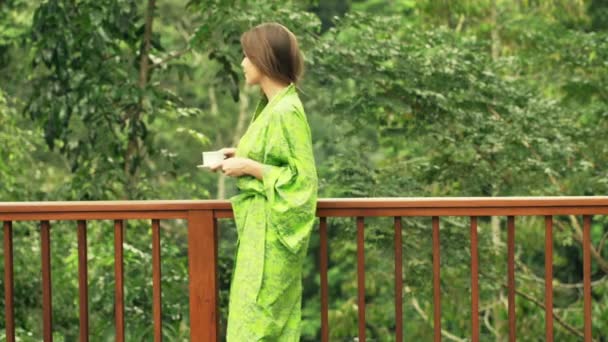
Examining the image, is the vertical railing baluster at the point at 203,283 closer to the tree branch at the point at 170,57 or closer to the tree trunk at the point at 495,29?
the tree branch at the point at 170,57

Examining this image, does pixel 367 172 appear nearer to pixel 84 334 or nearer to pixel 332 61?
pixel 332 61

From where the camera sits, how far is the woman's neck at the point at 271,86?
332 centimetres

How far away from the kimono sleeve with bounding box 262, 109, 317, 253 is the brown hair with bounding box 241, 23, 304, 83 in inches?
5.6

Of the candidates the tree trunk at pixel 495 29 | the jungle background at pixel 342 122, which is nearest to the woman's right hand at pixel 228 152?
the jungle background at pixel 342 122

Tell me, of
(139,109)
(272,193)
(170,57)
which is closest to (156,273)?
(272,193)

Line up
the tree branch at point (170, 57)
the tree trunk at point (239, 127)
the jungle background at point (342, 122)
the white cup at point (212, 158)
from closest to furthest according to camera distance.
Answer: the white cup at point (212, 158), the jungle background at point (342, 122), the tree branch at point (170, 57), the tree trunk at point (239, 127)

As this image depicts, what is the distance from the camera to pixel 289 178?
128 inches

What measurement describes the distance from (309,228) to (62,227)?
4.79 metres

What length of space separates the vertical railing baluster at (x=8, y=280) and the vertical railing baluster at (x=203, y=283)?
60 cm

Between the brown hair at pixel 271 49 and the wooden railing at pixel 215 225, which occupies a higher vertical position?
the brown hair at pixel 271 49

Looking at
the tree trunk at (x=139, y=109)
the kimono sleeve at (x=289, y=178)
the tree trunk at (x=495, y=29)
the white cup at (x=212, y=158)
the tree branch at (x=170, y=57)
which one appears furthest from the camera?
the tree trunk at (x=495, y=29)

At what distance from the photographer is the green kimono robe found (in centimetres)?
325

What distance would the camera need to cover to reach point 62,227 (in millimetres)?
7785

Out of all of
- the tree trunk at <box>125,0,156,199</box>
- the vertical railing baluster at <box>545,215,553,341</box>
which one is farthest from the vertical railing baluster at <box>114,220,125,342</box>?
the tree trunk at <box>125,0,156,199</box>
